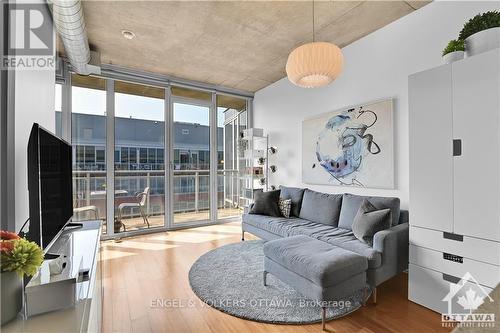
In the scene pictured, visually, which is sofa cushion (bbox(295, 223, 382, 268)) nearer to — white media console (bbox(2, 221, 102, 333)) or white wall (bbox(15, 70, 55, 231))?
white media console (bbox(2, 221, 102, 333))

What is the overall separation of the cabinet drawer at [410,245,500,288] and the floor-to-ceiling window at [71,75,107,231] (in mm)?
4196

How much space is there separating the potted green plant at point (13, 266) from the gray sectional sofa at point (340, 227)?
86.1 inches

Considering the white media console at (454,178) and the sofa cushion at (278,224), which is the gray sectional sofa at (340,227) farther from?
the white media console at (454,178)

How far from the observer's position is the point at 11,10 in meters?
1.38

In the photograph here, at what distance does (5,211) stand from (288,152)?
148 inches

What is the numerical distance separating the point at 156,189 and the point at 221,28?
2.88m

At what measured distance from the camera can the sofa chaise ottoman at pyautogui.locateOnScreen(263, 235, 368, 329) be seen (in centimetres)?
184

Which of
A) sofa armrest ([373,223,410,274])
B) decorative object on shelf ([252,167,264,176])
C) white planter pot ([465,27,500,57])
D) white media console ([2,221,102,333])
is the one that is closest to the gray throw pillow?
decorative object on shelf ([252,167,264,176])

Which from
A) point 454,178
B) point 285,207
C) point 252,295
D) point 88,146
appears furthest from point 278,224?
point 88,146

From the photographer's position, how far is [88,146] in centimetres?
393

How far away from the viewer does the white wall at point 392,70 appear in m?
2.47

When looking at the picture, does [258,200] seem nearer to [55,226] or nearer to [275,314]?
[275,314]

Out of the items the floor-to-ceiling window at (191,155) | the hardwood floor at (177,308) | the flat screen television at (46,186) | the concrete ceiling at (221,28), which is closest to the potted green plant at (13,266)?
the flat screen television at (46,186)

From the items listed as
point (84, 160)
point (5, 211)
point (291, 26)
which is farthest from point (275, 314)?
point (84, 160)
